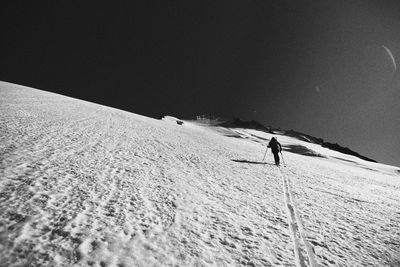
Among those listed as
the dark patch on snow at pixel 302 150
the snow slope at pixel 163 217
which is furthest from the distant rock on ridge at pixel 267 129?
the snow slope at pixel 163 217

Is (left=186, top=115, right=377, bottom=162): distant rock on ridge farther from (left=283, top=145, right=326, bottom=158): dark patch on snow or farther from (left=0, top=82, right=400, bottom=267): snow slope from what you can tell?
(left=0, top=82, right=400, bottom=267): snow slope

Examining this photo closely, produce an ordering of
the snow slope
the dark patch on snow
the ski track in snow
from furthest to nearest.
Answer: the dark patch on snow, the ski track in snow, the snow slope

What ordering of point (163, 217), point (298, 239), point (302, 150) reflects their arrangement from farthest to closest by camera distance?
point (302, 150)
point (163, 217)
point (298, 239)

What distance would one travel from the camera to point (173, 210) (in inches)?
267

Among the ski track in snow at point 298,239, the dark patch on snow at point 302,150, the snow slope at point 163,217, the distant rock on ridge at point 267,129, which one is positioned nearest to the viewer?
the snow slope at point 163,217

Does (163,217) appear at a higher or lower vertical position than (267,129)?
lower

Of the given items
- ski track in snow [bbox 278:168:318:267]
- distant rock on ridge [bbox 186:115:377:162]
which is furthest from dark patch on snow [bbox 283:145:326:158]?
distant rock on ridge [bbox 186:115:377:162]

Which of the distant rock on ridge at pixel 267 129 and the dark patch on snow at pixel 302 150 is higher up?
the distant rock on ridge at pixel 267 129

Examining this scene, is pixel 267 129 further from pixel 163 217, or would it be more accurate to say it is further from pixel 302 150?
pixel 163 217

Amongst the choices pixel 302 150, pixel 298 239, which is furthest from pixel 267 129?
pixel 298 239

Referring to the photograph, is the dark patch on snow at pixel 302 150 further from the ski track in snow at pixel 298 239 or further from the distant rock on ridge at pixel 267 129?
the distant rock on ridge at pixel 267 129

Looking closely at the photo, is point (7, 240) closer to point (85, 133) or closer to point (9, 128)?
point (9, 128)

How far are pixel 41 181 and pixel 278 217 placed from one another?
23.4ft

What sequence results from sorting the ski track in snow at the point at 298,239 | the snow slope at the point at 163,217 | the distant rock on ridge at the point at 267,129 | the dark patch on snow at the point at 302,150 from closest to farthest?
the snow slope at the point at 163,217 → the ski track in snow at the point at 298,239 → the dark patch on snow at the point at 302,150 → the distant rock on ridge at the point at 267,129
